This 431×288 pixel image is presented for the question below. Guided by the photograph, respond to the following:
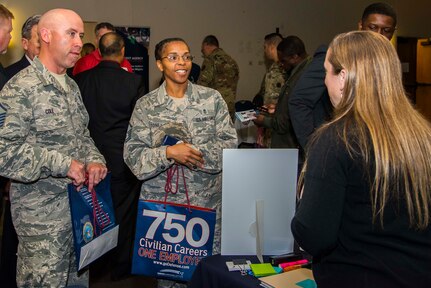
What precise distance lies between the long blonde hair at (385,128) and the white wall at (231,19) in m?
6.29

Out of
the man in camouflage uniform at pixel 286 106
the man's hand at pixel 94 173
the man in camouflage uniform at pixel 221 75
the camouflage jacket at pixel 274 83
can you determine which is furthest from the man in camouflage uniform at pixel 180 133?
the man in camouflage uniform at pixel 221 75

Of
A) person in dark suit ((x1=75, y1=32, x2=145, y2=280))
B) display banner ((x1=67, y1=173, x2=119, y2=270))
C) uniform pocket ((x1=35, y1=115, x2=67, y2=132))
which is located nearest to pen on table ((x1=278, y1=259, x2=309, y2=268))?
display banner ((x1=67, y1=173, x2=119, y2=270))

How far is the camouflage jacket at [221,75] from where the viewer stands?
6375mm

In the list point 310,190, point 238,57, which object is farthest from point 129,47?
point 310,190

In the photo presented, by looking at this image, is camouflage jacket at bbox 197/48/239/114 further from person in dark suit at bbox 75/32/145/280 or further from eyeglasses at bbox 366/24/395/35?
eyeglasses at bbox 366/24/395/35

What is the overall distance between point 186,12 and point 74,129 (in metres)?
6.20

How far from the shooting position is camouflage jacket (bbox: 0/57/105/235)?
1923 millimetres

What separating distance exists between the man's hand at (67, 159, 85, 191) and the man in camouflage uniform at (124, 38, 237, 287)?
0.31 meters

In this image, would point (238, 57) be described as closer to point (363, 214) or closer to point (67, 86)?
point (67, 86)

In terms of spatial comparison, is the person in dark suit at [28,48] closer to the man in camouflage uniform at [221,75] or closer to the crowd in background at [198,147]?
the crowd in background at [198,147]

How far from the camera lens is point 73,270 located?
2236 mm

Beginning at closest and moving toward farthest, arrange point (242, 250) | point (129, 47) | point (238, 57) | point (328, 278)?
point (328, 278)
point (242, 250)
point (129, 47)
point (238, 57)

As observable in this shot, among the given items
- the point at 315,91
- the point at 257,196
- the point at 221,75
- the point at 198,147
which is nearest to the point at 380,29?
the point at 315,91

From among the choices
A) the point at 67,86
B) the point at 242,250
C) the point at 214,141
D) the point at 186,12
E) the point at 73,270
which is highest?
the point at 186,12
